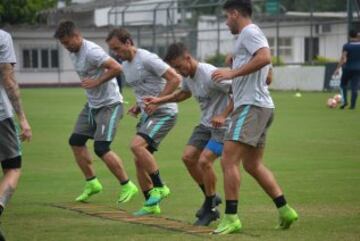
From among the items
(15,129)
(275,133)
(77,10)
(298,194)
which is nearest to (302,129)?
(275,133)

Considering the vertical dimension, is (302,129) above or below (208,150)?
below

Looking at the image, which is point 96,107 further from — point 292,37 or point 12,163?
point 292,37

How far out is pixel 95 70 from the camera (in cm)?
1276

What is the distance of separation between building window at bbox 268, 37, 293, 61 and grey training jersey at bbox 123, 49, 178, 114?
44049mm

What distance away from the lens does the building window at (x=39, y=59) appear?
233 ft

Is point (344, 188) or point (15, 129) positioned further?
point (344, 188)

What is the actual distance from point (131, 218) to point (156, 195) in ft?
2.18

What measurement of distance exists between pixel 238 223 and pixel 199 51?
48.2 m

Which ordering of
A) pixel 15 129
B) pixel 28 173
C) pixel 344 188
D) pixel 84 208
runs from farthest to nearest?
1. pixel 28 173
2. pixel 344 188
3. pixel 84 208
4. pixel 15 129

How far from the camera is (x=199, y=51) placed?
5756 cm

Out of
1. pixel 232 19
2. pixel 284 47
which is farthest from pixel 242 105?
pixel 284 47

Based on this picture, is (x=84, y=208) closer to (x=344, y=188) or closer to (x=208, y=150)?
(x=208, y=150)

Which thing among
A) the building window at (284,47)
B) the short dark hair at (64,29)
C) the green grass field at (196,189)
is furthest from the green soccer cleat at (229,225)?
the building window at (284,47)

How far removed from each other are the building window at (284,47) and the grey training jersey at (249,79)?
1826 inches
